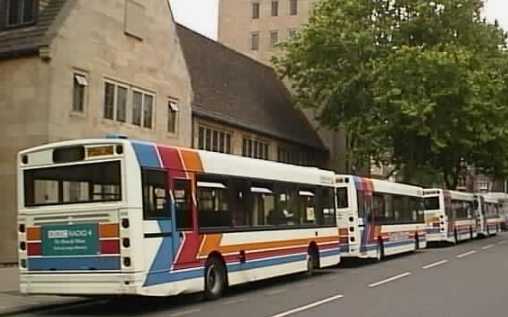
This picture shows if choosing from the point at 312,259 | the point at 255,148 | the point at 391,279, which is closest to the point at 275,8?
the point at 255,148

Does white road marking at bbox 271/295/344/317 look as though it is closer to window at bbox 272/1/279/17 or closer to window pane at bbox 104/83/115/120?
window pane at bbox 104/83/115/120

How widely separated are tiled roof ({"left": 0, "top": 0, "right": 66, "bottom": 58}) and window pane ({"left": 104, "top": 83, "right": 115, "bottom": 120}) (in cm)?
303

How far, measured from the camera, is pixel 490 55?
160 feet

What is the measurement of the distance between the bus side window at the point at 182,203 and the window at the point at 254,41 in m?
77.4

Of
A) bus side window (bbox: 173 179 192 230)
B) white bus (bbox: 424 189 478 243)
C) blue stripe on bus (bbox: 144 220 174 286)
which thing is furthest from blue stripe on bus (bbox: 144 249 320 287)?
white bus (bbox: 424 189 478 243)

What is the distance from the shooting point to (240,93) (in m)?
49.2

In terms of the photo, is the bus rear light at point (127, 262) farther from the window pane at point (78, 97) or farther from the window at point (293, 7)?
the window at point (293, 7)

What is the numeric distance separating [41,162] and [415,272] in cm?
1185

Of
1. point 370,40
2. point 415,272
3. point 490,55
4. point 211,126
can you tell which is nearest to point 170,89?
point 211,126

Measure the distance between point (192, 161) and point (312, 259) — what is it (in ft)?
22.8

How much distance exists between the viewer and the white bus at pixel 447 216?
39.7 m

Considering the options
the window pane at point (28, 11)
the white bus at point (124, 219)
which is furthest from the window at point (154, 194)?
the window pane at point (28, 11)

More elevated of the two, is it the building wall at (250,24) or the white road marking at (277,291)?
the building wall at (250,24)

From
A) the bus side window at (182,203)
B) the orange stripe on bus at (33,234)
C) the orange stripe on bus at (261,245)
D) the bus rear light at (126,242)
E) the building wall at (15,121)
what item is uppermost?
the building wall at (15,121)
